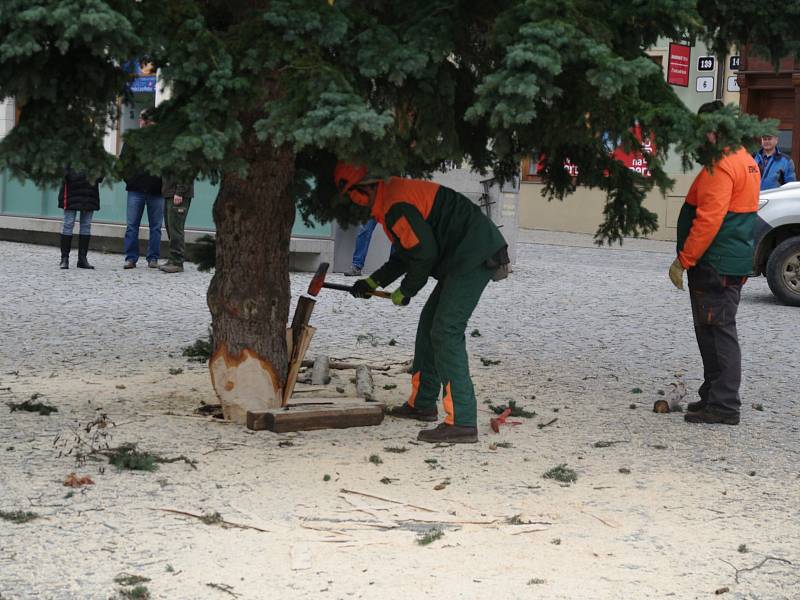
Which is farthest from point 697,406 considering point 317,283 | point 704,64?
point 704,64

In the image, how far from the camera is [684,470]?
6.34m

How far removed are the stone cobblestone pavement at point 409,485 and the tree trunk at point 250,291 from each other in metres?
0.29

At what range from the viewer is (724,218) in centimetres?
732

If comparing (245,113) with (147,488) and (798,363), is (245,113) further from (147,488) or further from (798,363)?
(798,363)

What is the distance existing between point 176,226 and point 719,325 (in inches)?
369

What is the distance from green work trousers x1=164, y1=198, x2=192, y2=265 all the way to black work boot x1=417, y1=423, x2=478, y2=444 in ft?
30.1

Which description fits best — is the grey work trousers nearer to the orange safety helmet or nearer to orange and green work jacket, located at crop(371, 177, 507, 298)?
orange and green work jacket, located at crop(371, 177, 507, 298)

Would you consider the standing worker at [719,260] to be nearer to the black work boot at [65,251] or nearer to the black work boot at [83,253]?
the black work boot at [83,253]

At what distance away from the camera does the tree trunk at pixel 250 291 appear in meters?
6.96

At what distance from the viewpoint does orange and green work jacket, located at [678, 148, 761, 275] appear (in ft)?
23.7

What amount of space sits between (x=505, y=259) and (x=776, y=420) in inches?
85.1

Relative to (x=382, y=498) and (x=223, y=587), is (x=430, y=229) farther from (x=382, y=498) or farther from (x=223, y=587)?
(x=223, y=587)

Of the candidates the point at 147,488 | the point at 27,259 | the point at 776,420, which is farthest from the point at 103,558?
the point at 27,259

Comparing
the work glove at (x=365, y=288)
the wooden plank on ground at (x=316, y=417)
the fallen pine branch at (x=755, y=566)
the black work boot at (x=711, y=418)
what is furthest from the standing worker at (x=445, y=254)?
the fallen pine branch at (x=755, y=566)
